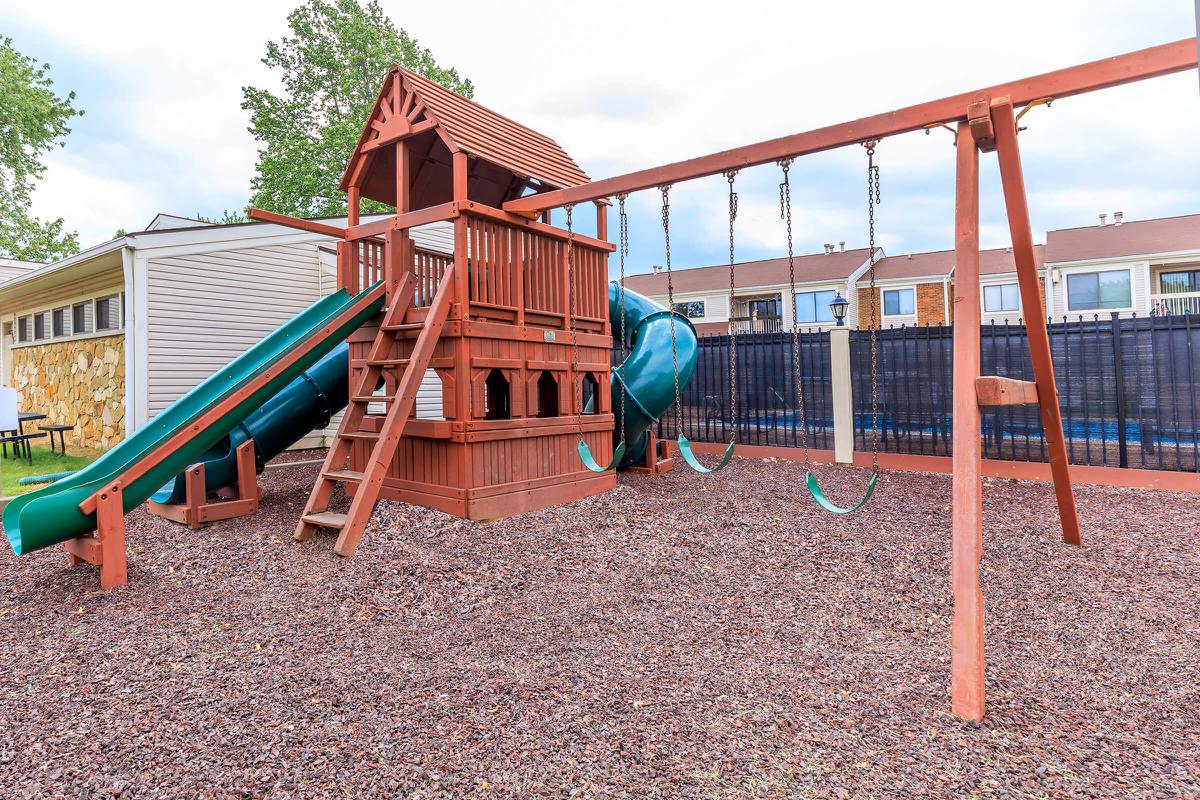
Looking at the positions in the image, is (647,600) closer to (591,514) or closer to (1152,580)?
(591,514)

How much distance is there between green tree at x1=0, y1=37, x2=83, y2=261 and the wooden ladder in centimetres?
3041

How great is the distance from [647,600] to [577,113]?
192 ft

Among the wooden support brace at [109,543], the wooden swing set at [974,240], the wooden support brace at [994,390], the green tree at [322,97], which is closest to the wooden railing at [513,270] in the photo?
the wooden swing set at [974,240]

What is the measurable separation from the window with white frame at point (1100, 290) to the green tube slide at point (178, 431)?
23.9 m

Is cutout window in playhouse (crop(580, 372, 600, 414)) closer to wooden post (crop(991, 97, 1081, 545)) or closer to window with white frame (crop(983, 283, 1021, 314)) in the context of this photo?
wooden post (crop(991, 97, 1081, 545))

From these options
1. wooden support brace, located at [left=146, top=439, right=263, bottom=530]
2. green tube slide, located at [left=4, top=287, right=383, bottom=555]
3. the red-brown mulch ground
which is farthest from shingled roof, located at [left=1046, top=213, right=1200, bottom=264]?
wooden support brace, located at [left=146, top=439, right=263, bottom=530]

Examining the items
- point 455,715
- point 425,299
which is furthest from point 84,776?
point 425,299

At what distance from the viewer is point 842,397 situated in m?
9.47

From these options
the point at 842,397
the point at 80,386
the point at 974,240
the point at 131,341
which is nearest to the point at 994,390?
the point at 974,240

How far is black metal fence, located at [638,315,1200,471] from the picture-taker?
737 centimetres

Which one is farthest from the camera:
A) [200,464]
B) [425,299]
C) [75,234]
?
[75,234]

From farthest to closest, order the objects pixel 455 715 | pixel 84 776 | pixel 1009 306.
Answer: pixel 1009 306 < pixel 455 715 < pixel 84 776

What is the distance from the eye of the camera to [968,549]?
115 inches

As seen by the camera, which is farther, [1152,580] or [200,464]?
[200,464]
